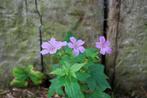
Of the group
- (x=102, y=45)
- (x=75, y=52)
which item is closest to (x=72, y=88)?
(x=75, y=52)

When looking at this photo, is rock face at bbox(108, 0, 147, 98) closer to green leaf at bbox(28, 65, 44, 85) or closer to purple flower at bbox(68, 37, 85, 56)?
purple flower at bbox(68, 37, 85, 56)

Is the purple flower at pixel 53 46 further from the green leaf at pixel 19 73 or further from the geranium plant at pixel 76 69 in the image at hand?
the green leaf at pixel 19 73

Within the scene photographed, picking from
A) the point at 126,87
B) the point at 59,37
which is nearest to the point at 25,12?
the point at 59,37

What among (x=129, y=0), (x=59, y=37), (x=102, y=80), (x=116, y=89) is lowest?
(x=116, y=89)

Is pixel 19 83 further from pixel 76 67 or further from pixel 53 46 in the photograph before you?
pixel 76 67

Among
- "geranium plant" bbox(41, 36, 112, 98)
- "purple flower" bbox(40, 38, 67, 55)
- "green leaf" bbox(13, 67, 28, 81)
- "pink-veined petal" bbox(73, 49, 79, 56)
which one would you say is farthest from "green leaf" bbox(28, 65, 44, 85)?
"pink-veined petal" bbox(73, 49, 79, 56)

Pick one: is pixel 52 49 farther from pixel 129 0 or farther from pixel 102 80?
pixel 129 0
